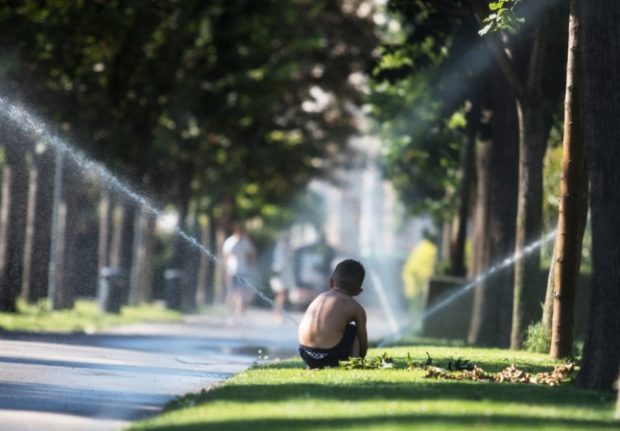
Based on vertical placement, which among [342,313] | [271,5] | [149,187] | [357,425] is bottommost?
[357,425]

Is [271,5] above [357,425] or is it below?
above

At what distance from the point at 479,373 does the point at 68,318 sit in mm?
18512

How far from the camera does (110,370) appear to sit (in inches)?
696

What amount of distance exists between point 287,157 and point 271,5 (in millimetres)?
8018

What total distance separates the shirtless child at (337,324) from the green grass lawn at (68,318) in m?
11.0

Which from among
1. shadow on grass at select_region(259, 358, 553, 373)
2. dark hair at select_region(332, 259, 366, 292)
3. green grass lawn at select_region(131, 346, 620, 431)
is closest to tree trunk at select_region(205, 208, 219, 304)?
shadow on grass at select_region(259, 358, 553, 373)

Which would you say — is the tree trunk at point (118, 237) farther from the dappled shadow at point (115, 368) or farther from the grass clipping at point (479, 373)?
the grass clipping at point (479, 373)

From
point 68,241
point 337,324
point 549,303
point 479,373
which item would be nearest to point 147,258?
point 68,241

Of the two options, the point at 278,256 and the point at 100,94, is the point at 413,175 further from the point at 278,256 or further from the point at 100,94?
the point at 278,256

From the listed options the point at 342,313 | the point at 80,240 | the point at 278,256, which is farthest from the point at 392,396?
the point at 278,256

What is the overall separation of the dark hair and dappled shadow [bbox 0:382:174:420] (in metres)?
2.52

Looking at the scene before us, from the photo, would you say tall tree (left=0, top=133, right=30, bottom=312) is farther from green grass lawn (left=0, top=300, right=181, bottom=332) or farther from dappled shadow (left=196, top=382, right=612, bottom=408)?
dappled shadow (left=196, top=382, right=612, bottom=408)

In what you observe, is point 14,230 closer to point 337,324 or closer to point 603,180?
point 337,324

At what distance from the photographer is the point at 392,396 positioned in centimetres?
1273
